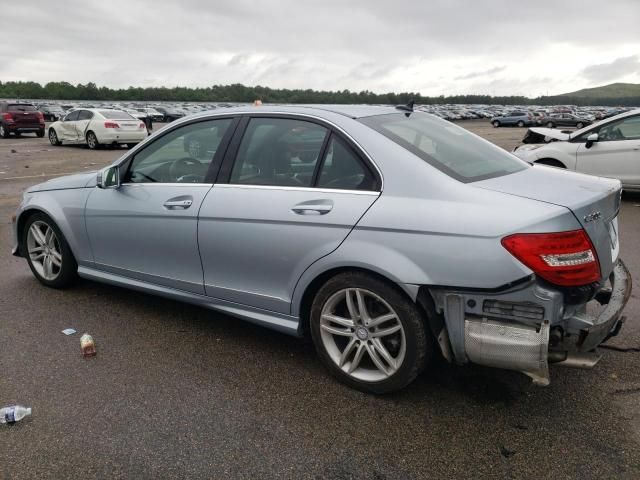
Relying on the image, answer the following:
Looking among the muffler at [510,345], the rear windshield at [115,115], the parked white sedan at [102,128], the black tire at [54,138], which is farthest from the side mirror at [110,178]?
the black tire at [54,138]

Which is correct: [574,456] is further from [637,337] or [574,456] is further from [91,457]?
[91,457]

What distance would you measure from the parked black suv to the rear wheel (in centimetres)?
711

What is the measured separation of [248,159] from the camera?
360 cm

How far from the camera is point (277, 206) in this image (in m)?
3.28

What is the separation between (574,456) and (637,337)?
168cm

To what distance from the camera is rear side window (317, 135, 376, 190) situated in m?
3.09

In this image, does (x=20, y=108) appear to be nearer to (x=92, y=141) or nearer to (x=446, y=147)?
(x=92, y=141)

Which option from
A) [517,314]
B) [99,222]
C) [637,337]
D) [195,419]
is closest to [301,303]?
[195,419]

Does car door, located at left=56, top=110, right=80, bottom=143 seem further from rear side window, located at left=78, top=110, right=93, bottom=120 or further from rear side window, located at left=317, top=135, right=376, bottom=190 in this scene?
rear side window, located at left=317, top=135, right=376, bottom=190

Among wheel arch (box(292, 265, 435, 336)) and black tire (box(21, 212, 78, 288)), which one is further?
black tire (box(21, 212, 78, 288))

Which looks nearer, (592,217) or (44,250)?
(592,217)

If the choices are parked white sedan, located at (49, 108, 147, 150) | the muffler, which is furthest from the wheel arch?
parked white sedan, located at (49, 108, 147, 150)

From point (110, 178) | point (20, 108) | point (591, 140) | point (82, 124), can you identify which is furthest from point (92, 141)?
point (110, 178)

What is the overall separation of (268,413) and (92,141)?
20.0 metres
